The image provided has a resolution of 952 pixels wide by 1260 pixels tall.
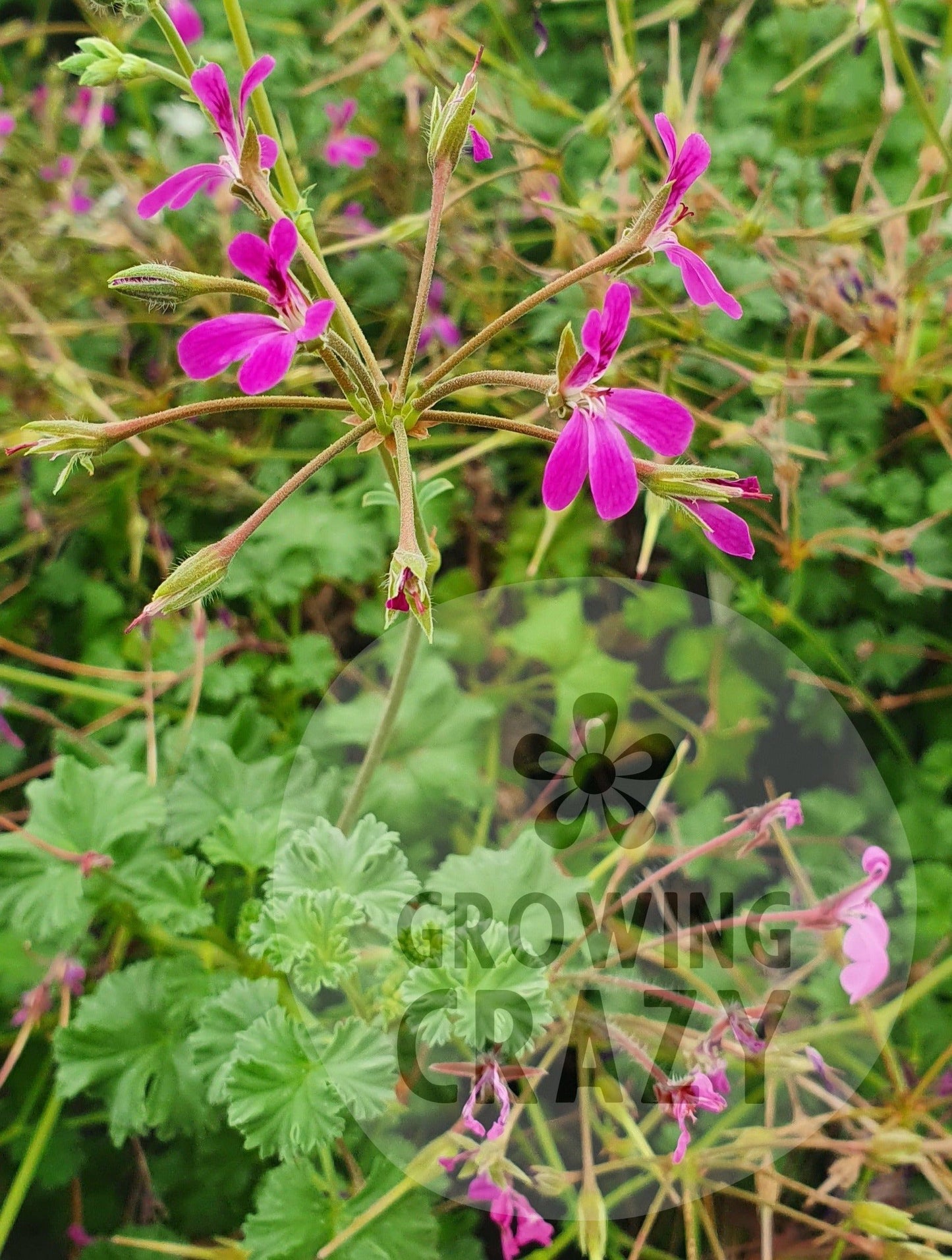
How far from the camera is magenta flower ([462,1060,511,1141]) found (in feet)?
2.97

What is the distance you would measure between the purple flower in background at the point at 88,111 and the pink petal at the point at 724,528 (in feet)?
5.85

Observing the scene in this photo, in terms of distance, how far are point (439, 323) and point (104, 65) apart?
1077 mm

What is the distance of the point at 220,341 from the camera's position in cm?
A: 70

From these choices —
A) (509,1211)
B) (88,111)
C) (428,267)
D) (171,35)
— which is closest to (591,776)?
(509,1211)

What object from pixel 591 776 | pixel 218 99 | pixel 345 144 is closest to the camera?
pixel 218 99

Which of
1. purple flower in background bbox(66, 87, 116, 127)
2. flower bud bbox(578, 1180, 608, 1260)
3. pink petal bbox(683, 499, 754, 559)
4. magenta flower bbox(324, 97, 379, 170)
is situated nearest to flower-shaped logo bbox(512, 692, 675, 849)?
flower bud bbox(578, 1180, 608, 1260)

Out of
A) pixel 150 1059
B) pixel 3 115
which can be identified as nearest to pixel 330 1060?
pixel 150 1059

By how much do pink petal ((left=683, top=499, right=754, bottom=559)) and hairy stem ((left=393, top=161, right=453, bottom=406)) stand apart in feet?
0.90

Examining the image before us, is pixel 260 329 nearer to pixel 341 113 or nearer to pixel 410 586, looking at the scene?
pixel 410 586

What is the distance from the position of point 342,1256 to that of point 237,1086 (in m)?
0.26

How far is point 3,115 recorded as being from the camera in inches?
81.0

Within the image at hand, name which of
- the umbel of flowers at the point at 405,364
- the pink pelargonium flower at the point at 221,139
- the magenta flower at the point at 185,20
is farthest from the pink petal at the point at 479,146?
the magenta flower at the point at 185,20

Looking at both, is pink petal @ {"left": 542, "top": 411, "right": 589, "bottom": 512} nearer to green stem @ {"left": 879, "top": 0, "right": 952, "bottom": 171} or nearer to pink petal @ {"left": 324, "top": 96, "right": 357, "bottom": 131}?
green stem @ {"left": 879, "top": 0, "right": 952, "bottom": 171}

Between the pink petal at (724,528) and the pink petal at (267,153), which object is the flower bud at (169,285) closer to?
the pink petal at (267,153)
